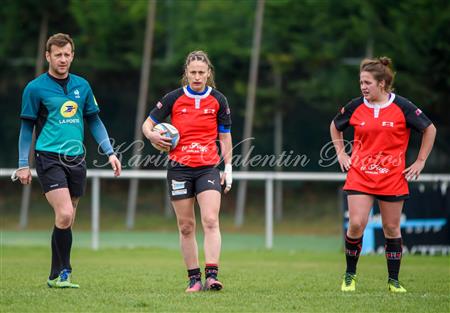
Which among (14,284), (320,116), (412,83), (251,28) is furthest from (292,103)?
(14,284)

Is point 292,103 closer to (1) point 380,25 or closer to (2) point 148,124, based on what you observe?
(1) point 380,25

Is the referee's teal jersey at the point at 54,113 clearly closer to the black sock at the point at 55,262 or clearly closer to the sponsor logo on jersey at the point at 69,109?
the sponsor logo on jersey at the point at 69,109

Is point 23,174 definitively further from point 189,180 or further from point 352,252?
point 352,252

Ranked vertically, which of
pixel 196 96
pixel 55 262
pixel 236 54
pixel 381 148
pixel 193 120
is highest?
pixel 236 54

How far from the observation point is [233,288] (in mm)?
7398

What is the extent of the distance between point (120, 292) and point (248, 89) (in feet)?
50.7

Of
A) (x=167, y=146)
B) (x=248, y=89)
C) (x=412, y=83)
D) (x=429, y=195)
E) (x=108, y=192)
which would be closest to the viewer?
(x=167, y=146)

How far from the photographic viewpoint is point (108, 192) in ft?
77.3

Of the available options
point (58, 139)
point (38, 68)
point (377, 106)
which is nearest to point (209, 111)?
point (58, 139)

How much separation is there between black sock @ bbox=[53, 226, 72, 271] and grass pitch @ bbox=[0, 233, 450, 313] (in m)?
0.28

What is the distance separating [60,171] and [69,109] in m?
0.52

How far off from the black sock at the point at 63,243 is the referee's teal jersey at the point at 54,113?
66 cm

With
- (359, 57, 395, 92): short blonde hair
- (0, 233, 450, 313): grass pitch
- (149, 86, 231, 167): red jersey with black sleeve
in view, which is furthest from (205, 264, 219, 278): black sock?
(359, 57, 395, 92): short blonde hair

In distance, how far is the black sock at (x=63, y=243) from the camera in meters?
7.15
